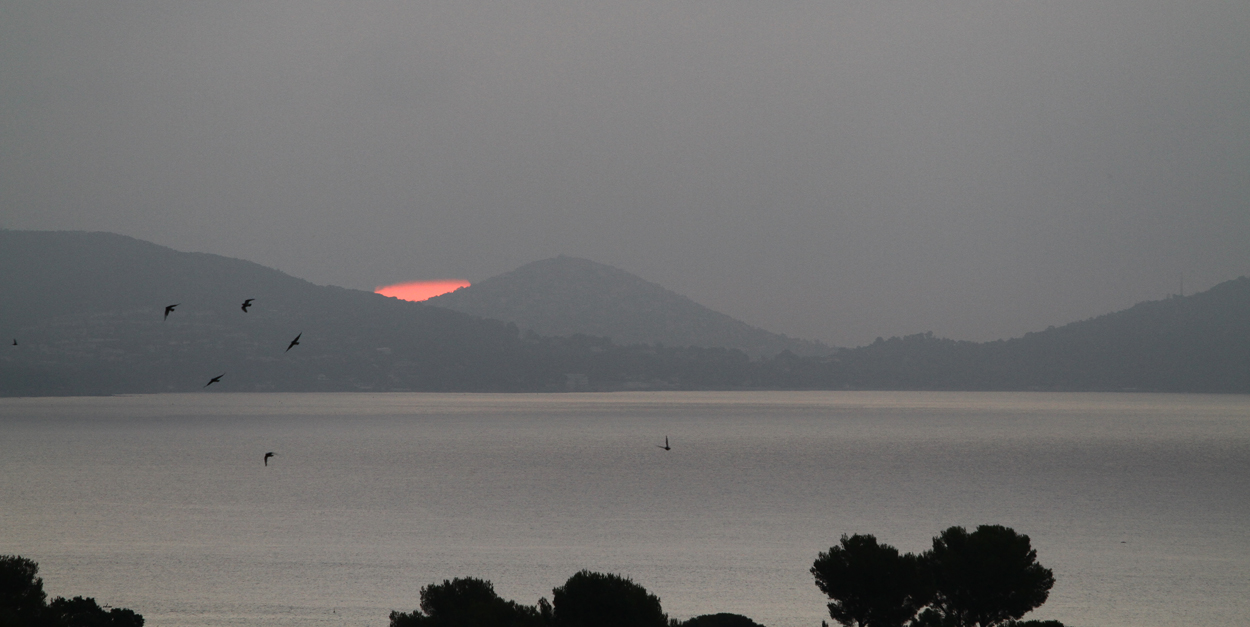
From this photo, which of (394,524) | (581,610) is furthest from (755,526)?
(581,610)

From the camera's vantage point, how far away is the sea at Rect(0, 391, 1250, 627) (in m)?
55.0

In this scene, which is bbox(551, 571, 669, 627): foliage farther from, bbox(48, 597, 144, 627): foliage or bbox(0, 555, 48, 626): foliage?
bbox(0, 555, 48, 626): foliage

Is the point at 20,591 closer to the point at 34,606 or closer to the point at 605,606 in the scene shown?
the point at 34,606

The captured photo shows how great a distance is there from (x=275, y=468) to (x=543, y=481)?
41219 millimetres

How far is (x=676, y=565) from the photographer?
63969 mm

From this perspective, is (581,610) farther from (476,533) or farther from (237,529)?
(237,529)

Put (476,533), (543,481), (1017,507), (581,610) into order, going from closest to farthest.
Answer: (581,610)
(476,533)
(1017,507)
(543,481)

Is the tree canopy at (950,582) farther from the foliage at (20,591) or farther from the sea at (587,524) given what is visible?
the foliage at (20,591)

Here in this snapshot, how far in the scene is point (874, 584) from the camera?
34.2 meters

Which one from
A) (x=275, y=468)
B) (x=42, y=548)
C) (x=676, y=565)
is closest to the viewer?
(x=676, y=565)

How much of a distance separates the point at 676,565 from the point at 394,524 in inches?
1163

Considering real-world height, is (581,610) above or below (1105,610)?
above

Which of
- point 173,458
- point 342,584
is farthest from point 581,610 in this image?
point 173,458

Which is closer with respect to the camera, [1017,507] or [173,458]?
[1017,507]
